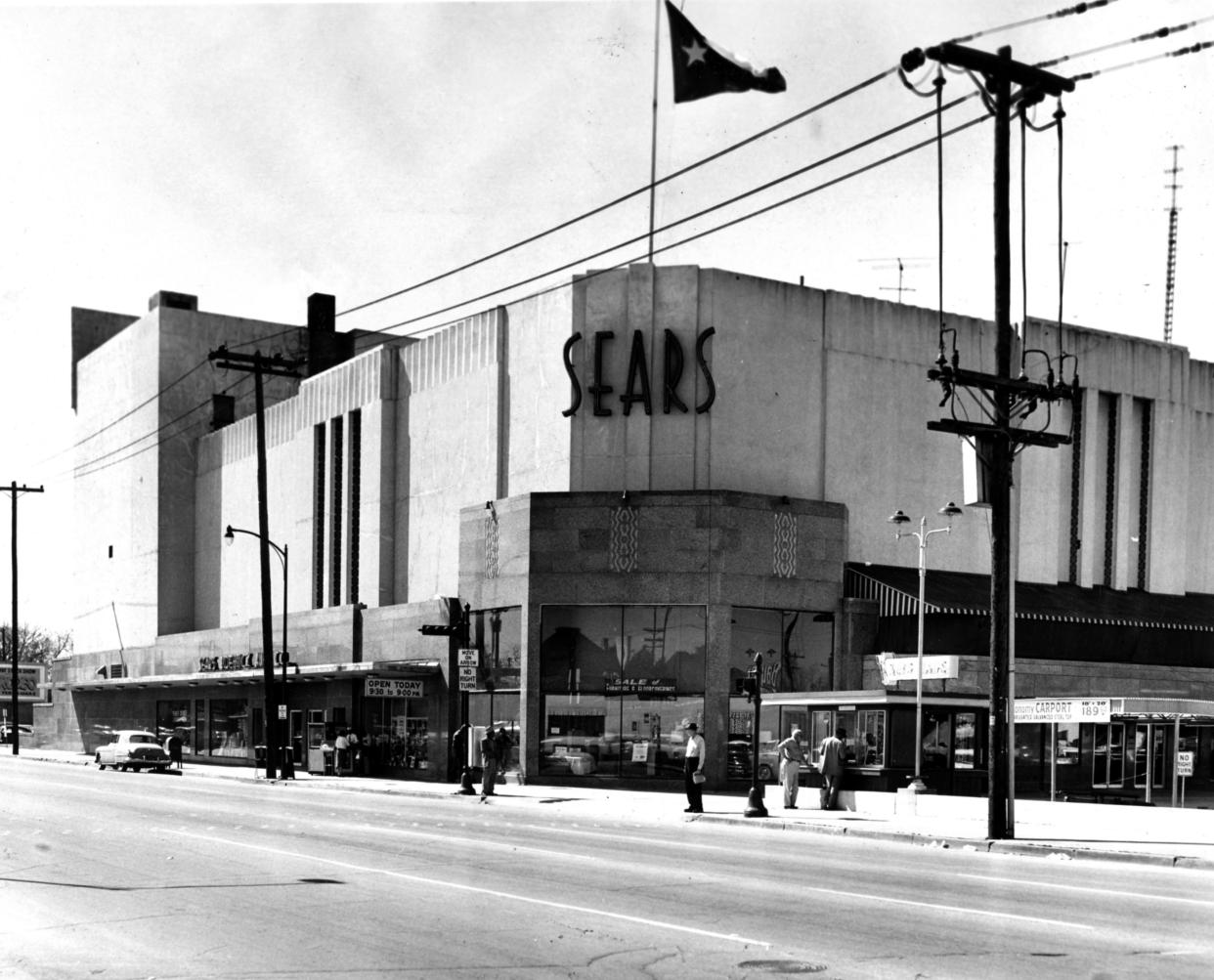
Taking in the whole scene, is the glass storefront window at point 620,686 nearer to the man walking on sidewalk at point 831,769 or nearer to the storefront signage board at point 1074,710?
the man walking on sidewalk at point 831,769

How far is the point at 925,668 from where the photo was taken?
35031mm

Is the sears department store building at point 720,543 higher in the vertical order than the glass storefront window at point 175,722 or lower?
higher

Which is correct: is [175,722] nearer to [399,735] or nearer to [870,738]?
[399,735]

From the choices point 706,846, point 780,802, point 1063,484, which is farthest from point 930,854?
point 1063,484

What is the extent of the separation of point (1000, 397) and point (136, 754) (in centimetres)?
4089

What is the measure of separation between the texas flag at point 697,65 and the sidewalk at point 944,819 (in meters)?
12.9

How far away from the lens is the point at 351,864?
18719 mm

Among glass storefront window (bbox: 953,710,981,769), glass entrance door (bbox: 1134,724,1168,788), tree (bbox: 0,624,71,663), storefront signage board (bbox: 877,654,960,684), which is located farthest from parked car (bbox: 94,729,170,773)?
tree (bbox: 0,624,71,663)

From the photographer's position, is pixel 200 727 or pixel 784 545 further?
pixel 200 727

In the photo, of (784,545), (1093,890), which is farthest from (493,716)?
(1093,890)

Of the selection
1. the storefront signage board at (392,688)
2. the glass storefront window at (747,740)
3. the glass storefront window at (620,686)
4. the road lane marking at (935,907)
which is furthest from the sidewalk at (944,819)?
the road lane marking at (935,907)

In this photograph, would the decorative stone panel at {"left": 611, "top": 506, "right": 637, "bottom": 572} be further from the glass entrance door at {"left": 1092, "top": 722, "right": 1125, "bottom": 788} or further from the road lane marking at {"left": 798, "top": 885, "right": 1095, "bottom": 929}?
the road lane marking at {"left": 798, "top": 885, "right": 1095, "bottom": 929}

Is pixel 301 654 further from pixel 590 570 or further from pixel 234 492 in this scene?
pixel 590 570

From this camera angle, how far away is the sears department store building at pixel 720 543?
43062mm
